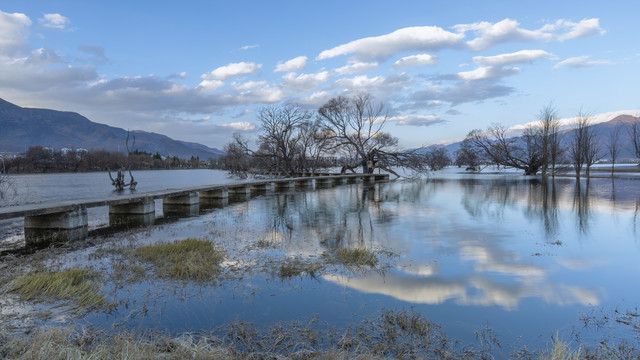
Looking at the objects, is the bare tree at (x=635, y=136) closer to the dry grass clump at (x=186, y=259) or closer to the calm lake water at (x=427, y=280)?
the calm lake water at (x=427, y=280)

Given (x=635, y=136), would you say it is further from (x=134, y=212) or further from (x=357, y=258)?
(x=134, y=212)

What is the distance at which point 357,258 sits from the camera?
827 centimetres

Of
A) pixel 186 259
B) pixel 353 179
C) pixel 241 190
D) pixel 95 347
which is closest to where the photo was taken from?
pixel 95 347

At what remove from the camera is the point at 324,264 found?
795 centimetres

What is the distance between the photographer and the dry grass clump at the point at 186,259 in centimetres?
713

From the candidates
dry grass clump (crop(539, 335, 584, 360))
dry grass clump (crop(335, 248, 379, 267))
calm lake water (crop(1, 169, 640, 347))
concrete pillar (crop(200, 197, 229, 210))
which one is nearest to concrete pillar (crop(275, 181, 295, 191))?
concrete pillar (crop(200, 197, 229, 210))

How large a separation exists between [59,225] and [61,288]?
7.58m

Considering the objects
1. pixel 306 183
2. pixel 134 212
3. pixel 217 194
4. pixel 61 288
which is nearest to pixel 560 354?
pixel 61 288

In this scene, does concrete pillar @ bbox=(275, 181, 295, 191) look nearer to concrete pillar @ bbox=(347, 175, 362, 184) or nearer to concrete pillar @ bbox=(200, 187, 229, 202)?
concrete pillar @ bbox=(200, 187, 229, 202)

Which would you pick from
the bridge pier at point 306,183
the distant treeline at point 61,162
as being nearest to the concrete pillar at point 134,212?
the bridge pier at point 306,183

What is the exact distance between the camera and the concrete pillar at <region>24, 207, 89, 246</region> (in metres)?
11.7

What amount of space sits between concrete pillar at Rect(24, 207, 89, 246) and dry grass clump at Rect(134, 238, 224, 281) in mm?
4678

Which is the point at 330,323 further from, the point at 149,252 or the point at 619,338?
the point at 149,252

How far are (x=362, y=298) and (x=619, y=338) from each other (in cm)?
345
